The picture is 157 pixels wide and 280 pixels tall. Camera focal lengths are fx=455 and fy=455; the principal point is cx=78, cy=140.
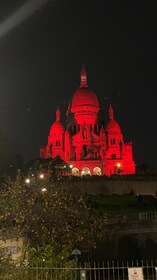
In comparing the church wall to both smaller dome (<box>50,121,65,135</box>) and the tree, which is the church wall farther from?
the tree

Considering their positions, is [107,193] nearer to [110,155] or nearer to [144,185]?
[144,185]

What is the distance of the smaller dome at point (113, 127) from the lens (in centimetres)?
8550

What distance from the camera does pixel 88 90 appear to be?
9144 cm

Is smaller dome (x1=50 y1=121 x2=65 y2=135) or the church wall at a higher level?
smaller dome (x1=50 y1=121 x2=65 y2=135)

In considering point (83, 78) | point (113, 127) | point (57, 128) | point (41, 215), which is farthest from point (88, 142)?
point (41, 215)

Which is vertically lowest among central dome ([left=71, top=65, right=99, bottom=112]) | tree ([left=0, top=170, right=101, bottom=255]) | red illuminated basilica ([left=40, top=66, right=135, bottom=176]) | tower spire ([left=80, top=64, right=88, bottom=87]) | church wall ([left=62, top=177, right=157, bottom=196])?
tree ([left=0, top=170, right=101, bottom=255])

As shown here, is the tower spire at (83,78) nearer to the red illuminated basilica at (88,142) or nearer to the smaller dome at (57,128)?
the red illuminated basilica at (88,142)

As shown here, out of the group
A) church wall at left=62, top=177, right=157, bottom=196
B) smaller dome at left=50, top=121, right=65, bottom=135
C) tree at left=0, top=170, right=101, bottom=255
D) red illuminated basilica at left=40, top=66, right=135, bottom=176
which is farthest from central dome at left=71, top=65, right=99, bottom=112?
tree at left=0, top=170, right=101, bottom=255

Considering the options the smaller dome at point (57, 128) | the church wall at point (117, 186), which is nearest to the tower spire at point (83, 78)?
the smaller dome at point (57, 128)

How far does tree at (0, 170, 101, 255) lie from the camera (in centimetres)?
1959

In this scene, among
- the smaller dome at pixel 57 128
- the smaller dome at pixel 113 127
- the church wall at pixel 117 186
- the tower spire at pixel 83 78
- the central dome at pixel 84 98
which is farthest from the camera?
the tower spire at pixel 83 78

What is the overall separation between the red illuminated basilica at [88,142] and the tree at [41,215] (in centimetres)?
5591

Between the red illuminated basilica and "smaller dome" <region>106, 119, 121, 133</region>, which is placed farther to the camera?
"smaller dome" <region>106, 119, 121, 133</region>

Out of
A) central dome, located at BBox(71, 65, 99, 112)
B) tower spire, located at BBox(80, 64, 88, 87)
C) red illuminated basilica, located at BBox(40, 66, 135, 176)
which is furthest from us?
tower spire, located at BBox(80, 64, 88, 87)
